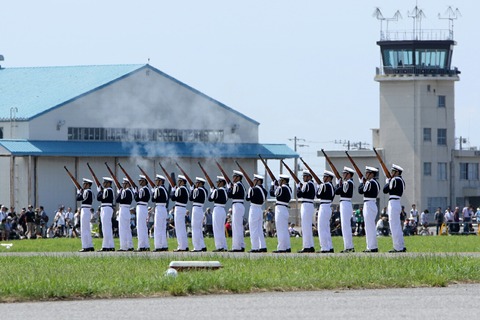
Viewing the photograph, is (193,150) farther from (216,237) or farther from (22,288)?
(22,288)

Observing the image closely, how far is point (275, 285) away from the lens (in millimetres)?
21984

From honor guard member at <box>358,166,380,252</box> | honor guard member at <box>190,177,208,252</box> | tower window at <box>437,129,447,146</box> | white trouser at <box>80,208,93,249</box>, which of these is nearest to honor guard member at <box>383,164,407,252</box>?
honor guard member at <box>358,166,380,252</box>

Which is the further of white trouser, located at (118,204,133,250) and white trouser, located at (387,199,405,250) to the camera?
white trouser, located at (118,204,133,250)

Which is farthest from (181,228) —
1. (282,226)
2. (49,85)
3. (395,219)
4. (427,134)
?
(427,134)

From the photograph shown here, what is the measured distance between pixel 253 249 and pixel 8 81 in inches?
1871

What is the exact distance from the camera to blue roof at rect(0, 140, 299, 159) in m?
69.1

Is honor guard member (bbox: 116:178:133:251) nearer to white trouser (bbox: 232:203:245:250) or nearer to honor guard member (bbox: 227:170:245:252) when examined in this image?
honor guard member (bbox: 227:170:245:252)

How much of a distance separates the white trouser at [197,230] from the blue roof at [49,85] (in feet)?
117

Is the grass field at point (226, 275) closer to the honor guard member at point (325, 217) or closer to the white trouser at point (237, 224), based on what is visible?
the honor guard member at point (325, 217)

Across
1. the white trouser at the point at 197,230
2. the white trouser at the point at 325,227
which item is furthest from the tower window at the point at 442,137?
the white trouser at the point at 325,227

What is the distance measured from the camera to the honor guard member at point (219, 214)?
35.8m

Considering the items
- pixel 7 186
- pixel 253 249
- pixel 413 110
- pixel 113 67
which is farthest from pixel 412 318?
pixel 413 110

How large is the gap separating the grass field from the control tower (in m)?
57.8

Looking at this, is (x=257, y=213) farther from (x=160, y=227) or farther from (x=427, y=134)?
(x=427, y=134)
